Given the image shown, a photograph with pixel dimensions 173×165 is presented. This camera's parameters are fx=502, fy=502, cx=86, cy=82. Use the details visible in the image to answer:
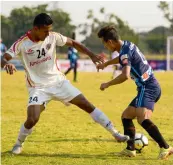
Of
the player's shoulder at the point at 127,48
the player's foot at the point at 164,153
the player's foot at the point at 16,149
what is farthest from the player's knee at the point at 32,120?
the player's foot at the point at 164,153

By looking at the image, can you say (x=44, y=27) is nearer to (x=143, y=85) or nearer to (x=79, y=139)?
(x=143, y=85)

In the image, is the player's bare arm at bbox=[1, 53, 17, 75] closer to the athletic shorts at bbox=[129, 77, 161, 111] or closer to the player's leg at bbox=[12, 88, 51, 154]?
the player's leg at bbox=[12, 88, 51, 154]

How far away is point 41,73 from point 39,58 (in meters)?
0.25

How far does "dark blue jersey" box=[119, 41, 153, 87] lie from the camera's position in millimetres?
7293

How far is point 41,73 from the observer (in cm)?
788

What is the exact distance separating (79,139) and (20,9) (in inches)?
1924

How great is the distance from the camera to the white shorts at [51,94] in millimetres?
7730

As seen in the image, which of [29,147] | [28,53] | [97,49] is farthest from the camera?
[97,49]

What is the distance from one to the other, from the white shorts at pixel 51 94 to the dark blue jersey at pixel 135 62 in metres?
1.07

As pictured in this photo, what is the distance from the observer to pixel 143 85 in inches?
296

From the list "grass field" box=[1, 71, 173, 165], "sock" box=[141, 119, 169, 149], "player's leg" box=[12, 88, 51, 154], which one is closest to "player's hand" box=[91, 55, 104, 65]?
"player's leg" box=[12, 88, 51, 154]

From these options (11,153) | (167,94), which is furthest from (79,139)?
(167,94)

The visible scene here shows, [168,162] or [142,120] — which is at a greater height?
[142,120]

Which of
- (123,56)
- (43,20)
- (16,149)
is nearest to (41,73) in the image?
(43,20)
